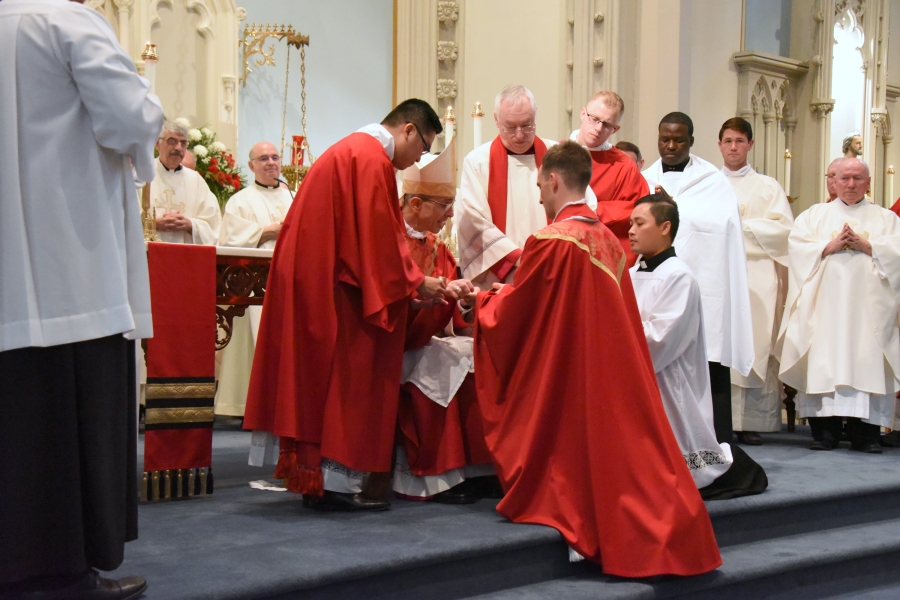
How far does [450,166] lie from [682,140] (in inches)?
75.7

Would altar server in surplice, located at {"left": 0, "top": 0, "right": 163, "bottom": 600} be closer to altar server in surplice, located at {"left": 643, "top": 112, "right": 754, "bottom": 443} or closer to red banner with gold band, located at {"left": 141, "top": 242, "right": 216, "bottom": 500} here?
red banner with gold band, located at {"left": 141, "top": 242, "right": 216, "bottom": 500}

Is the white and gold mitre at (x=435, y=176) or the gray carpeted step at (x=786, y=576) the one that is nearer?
the gray carpeted step at (x=786, y=576)

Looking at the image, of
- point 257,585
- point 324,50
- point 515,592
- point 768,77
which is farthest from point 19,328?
point 768,77

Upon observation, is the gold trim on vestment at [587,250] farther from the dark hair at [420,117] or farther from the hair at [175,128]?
the hair at [175,128]

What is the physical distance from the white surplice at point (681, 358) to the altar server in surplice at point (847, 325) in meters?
2.02

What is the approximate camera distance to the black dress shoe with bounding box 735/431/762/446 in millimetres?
5909

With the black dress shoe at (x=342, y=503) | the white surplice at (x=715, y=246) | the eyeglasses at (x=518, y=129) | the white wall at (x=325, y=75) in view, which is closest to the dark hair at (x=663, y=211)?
the eyeglasses at (x=518, y=129)

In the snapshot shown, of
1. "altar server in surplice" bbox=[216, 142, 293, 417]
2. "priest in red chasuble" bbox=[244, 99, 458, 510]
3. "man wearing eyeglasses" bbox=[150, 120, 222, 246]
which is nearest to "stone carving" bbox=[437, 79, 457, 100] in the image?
"altar server in surplice" bbox=[216, 142, 293, 417]

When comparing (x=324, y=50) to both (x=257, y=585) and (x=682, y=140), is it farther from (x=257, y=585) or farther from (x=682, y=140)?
(x=257, y=585)

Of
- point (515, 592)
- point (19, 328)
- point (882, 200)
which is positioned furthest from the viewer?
point (882, 200)

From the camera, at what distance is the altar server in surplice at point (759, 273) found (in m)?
6.02

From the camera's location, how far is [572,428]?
3.39 metres

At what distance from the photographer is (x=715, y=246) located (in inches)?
212

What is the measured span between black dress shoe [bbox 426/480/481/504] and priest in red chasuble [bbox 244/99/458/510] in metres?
0.35
